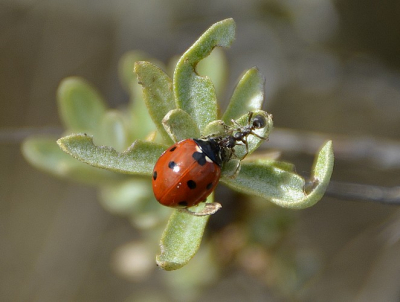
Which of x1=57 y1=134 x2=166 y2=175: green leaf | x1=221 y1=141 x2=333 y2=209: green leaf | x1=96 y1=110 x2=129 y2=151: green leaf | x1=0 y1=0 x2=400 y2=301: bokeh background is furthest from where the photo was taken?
x1=0 y1=0 x2=400 y2=301: bokeh background

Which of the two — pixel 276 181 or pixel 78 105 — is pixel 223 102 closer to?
pixel 78 105

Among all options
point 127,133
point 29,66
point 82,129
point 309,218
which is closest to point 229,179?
point 127,133

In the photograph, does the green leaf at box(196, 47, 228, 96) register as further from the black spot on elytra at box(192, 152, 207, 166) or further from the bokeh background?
the bokeh background

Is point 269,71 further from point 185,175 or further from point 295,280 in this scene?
point 185,175

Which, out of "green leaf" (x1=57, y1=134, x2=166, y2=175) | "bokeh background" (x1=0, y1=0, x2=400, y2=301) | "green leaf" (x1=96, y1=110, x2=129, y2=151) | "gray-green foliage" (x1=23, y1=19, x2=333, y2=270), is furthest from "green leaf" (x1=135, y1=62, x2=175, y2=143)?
"bokeh background" (x1=0, y1=0, x2=400, y2=301)

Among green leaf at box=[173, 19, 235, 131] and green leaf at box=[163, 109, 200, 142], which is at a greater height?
green leaf at box=[173, 19, 235, 131]

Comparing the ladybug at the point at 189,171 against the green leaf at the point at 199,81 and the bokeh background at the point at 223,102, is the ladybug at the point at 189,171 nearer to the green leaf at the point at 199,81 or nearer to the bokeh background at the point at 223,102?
the green leaf at the point at 199,81
